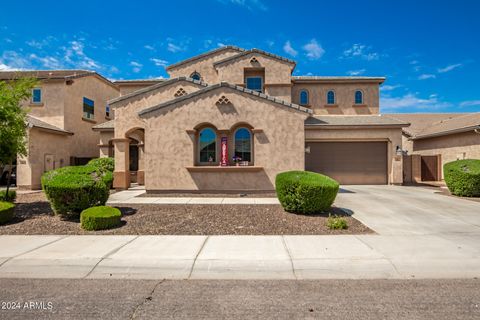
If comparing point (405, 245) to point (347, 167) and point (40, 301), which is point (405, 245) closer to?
point (40, 301)

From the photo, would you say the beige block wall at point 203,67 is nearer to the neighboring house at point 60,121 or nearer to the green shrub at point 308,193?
the neighboring house at point 60,121

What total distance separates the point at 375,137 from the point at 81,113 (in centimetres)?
2426

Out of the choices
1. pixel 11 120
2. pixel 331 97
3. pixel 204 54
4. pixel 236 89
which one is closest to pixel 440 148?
pixel 331 97

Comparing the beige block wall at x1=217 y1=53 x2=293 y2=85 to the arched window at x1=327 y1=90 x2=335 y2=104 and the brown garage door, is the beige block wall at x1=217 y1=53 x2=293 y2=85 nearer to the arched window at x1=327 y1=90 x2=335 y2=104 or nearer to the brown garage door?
the arched window at x1=327 y1=90 x2=335 y2=104

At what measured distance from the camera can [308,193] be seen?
8633 millimetres

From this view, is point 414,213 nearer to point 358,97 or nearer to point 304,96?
point 304,96

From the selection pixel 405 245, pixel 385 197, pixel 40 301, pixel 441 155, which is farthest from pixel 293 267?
pixel 441 155

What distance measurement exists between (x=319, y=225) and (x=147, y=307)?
5696 millimetres

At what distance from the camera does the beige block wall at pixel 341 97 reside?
2142cm

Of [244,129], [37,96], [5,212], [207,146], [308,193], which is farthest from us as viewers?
[37,96]

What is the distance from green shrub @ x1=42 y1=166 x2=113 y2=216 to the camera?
8.15m

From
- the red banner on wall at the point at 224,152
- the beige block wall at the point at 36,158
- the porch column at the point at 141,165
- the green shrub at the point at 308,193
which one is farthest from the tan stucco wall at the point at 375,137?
the beige block wall at the point at 36,158

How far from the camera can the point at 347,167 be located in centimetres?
1767

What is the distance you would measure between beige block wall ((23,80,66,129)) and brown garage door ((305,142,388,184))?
65.8ft
